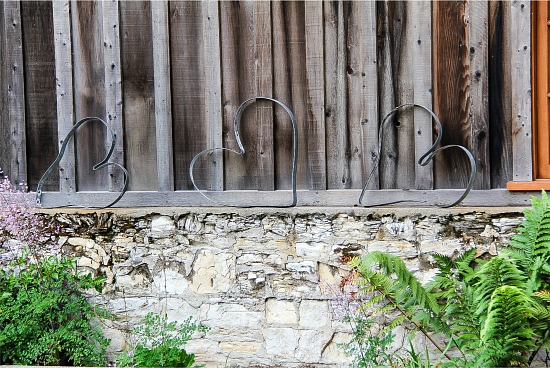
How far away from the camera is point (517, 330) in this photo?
374 centimetres

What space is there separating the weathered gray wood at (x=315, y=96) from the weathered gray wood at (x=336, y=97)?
0.12 ft

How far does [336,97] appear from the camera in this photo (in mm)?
4422

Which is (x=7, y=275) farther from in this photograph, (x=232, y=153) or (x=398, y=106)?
(x=398, y=106)

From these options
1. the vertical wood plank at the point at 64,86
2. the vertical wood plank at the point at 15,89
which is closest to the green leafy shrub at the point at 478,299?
the vertical wood plank at the point at 64,86

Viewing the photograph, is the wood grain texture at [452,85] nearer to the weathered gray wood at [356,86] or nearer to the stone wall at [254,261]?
the stone wall at [254,261]

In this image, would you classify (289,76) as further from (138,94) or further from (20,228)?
(20,228)

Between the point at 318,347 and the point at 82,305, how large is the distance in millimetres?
1584

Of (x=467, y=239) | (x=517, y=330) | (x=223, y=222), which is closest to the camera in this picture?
(x=517, y=330)

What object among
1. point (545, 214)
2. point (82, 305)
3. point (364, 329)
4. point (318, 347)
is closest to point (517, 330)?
point (545, 214)

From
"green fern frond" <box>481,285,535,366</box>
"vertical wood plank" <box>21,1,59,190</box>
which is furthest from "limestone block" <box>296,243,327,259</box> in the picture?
"vertical wood plank" <box>21,1,59,190</box>

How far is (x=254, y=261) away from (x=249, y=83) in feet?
3.84

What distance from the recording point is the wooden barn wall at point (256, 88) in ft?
14.0

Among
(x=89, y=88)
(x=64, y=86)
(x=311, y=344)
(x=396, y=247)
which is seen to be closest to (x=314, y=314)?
(x=311, y=344)

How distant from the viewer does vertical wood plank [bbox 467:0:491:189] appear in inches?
166
